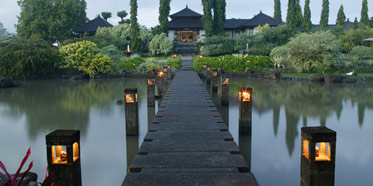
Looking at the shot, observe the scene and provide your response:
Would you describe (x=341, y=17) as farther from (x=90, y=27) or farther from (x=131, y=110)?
(x=131, y=110)

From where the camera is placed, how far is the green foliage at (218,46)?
110ft

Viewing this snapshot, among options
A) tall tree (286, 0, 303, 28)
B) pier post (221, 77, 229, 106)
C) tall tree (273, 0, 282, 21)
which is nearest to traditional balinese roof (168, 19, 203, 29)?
tall tree (286, 0, 303, 28)

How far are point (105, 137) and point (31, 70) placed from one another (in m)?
16.8

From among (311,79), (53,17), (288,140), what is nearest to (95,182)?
(288,140)

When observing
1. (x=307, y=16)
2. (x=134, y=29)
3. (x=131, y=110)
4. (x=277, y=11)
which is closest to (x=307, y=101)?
(x=131, y=110)

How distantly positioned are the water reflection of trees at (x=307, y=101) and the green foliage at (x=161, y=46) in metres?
21.1

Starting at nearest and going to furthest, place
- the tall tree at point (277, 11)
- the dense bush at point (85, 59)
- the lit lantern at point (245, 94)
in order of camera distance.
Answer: the lit lantern at point (245, 94) < the dense bush at point (85, 59) < the tall tree at point (277, 11)

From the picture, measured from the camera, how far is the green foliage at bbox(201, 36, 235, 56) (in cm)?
3362

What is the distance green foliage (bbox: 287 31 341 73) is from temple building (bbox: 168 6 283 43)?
19727 mm

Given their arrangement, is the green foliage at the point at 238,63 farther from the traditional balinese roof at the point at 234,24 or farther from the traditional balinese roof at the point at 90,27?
the traditional balinese roof at the point at 90,27

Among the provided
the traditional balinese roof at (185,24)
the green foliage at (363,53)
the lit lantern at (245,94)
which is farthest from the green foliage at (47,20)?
the lit lantern at (245,94)

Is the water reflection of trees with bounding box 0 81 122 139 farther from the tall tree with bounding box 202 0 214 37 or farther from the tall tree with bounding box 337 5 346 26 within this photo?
the tall tree with bounding box 337 5 346 26

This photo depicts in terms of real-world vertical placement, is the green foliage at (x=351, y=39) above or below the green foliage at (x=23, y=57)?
above

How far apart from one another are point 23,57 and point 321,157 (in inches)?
882
